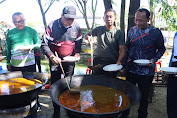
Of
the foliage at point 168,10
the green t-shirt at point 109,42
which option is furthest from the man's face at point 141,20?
the foliage at point 168,10

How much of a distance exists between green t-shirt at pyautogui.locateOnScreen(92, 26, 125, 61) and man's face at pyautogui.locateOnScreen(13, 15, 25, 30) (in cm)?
167

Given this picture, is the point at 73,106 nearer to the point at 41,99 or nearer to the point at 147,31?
the point at 147,31

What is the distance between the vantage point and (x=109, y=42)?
296 cm

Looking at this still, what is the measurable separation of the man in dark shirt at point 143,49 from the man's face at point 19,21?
2271 mm

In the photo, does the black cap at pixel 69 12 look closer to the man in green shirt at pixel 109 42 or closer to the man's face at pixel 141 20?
the man in green shirt at pixel 109 42

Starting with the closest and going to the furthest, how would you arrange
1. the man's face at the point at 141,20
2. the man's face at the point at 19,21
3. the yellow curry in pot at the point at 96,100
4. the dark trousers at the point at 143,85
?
the yellow curry in pot at the point at 96,100 → the man's face at the point at 141,20 → the dark trousers at the point at 143,85 → the man's face at the point at 19,21

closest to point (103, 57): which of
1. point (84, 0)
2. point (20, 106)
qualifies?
point (20, 106)

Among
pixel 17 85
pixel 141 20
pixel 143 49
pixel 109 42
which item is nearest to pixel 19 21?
pixel 17 85

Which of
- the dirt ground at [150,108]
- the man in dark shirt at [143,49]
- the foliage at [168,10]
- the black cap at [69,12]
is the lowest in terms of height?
the dirt ground at [150,108]

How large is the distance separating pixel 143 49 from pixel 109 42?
2.27 ft

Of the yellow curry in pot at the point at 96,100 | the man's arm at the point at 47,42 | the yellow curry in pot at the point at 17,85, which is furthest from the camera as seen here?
the man's arm at the point at 47,42

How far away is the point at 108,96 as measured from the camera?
222cm

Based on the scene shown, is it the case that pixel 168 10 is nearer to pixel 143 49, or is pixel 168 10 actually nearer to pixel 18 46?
pixel 143 49

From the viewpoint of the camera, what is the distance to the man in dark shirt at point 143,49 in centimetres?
249
